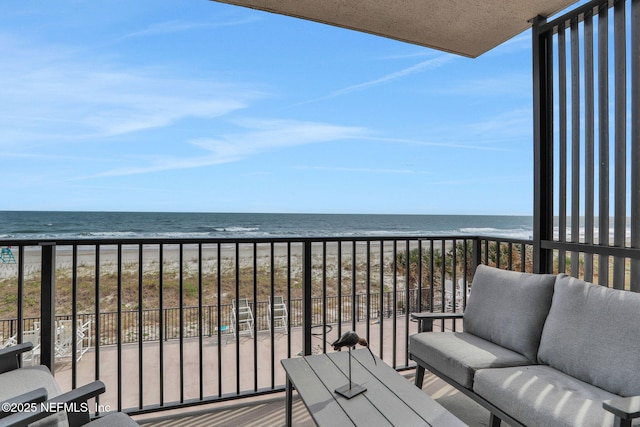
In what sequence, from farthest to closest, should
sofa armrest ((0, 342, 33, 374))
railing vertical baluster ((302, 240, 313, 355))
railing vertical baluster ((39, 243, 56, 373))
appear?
railing vertical baluster ((302, 240, 313, 355)) → railing vertical baluster ((39, 243, 56, 373)) → sofa armrest ((0, 342, 33, 374))

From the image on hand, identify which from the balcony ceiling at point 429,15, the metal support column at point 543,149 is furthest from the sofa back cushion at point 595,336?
the balcony ceiling at point 429,15

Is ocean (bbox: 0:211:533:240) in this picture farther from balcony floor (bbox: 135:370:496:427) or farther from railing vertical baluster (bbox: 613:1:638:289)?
balcony floor (bbox: 135:370:496:427)

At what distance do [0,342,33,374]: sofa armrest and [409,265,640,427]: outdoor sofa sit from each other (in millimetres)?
2082

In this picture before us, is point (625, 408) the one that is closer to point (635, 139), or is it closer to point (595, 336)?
point (595, 336)

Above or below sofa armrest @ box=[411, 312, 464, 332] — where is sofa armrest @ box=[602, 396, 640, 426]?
above

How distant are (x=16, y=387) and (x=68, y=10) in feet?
69.0

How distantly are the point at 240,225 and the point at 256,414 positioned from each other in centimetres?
1999

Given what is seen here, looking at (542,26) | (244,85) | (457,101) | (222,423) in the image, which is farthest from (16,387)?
(457,101)

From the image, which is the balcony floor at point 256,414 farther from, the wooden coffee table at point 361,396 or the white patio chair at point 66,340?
the white patio chair at point 66,340

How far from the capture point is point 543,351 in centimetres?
194

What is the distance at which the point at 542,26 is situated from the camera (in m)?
2.63

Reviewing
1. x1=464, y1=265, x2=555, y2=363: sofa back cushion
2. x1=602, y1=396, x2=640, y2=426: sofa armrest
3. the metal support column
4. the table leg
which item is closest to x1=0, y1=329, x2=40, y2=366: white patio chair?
the table leg

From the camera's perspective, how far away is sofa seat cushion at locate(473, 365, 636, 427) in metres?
1.35

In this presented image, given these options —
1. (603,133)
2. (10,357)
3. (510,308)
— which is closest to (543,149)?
(603,133)
